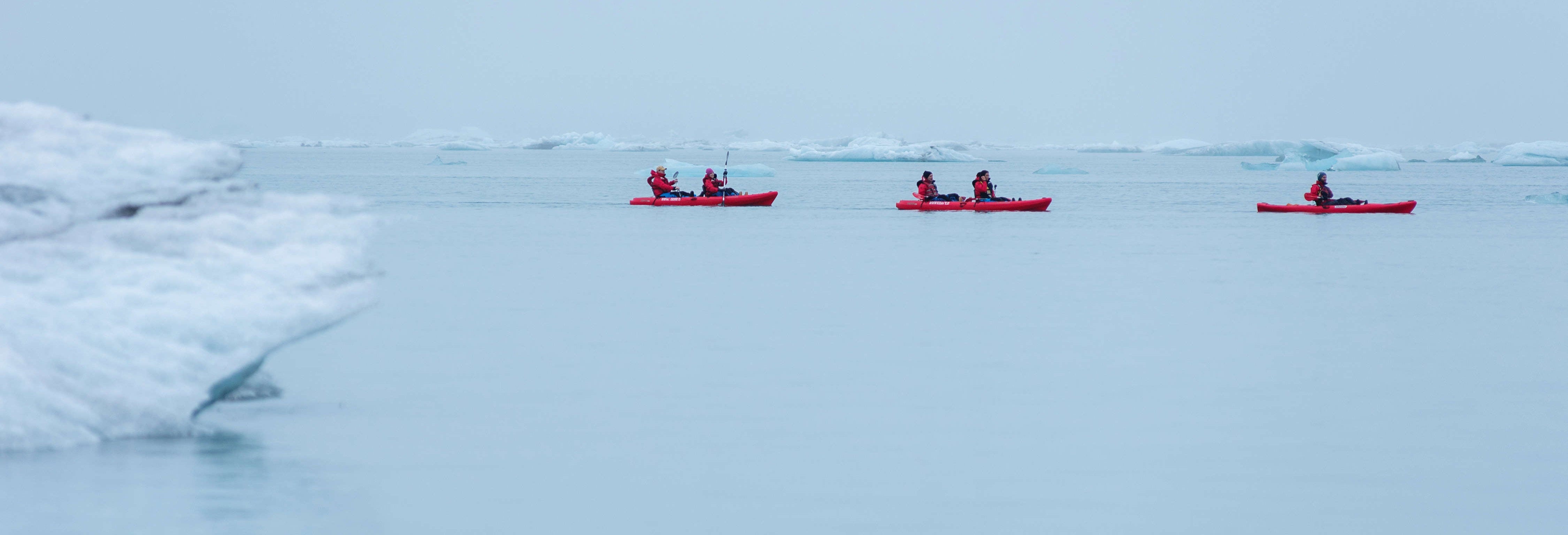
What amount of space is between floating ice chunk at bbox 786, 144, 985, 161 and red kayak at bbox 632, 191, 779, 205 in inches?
1925

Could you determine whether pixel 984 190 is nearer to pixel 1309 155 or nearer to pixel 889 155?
pixel 889 155

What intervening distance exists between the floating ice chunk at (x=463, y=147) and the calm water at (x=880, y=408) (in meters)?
101

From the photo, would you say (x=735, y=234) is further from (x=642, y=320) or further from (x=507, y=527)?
(x=507, y=527)

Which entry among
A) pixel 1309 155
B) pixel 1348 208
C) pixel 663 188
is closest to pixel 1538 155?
pixel 1309 155

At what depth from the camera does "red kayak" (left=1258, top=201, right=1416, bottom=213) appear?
29312 mm

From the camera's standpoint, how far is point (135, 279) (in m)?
6.66

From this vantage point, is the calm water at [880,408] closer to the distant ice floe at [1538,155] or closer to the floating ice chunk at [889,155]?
the floating ice chunk at [889,155]

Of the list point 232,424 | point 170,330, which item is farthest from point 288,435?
point 170,330

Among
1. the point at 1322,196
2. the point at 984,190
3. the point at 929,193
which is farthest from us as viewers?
the point at 1322,196

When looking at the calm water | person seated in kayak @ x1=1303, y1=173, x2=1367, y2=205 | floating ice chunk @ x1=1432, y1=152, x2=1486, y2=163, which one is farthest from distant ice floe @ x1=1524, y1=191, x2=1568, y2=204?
floating ice chunk @ x1=1432, y1=152, x2=1486, y2=163

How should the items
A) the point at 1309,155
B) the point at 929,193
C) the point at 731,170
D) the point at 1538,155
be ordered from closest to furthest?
the point at 929,193 → the point at 731,170 → the point at 1538,155 → the point at 1309,155

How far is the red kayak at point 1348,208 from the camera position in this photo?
96.2ft

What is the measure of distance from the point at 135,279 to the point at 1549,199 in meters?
37.6

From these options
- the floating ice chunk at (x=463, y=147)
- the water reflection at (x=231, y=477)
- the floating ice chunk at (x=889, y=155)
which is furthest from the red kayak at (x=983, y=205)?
the floating ice chunk at (x=463, y=147)
